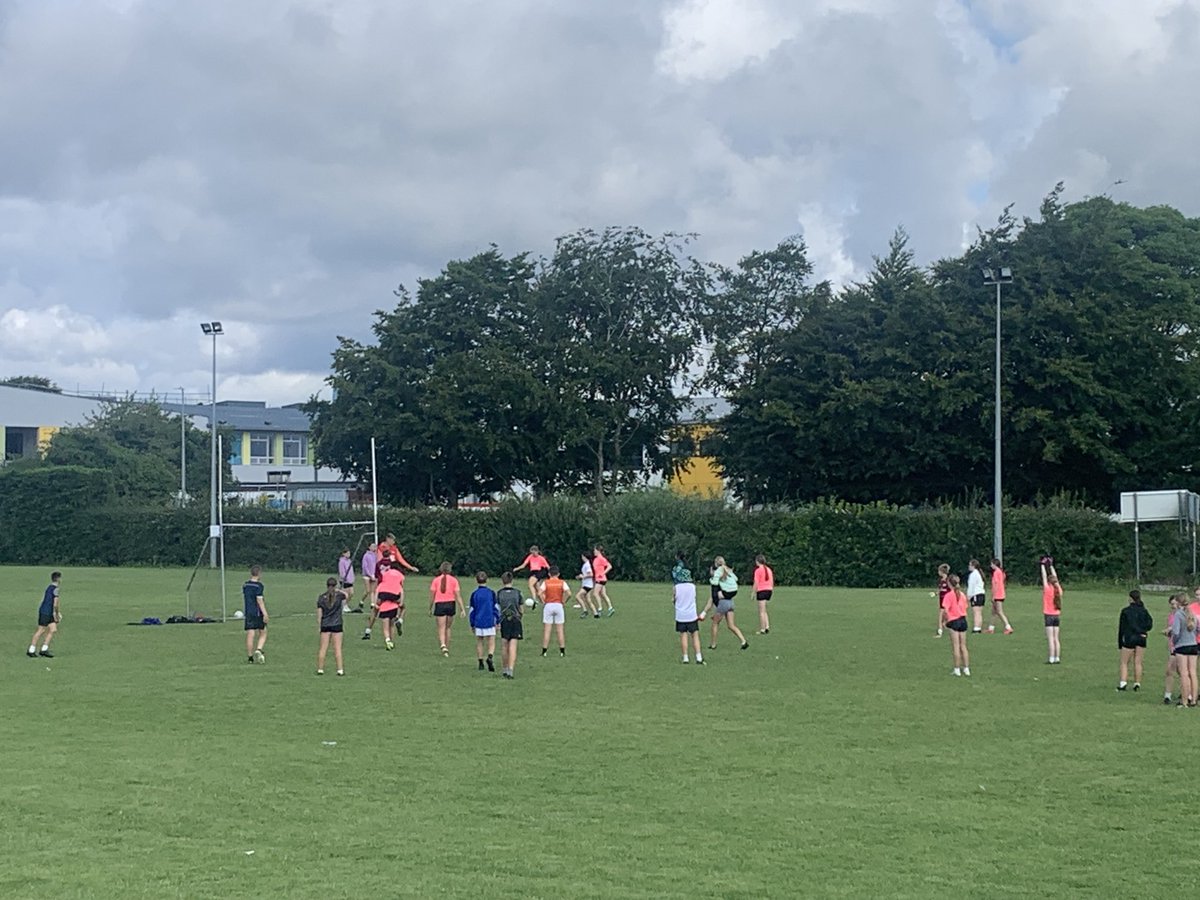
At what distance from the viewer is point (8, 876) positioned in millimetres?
10484

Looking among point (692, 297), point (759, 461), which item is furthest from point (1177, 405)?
point (692, 297)

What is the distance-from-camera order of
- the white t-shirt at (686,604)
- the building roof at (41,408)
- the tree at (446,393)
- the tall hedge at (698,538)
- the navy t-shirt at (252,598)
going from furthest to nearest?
the building roof at (41,408)
the tree at (446,393)
the tall hedge at (698,538)
the white t-shirt at (686,604)
the navy t-shirt at (252,598)

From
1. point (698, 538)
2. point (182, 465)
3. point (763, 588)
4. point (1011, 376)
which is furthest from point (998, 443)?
point (182, 465)

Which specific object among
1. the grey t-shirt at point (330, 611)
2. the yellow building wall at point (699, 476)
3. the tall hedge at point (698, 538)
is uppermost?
the yellow building wall at point (699, 476)

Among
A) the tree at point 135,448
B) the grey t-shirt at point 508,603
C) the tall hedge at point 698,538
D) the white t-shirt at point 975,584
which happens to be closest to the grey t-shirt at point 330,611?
the grey t-shirt at point 508,603

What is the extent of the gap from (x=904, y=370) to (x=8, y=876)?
51.9 metres

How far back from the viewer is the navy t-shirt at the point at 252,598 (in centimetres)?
2439

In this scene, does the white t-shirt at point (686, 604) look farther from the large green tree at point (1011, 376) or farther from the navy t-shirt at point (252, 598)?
the large green tree at point (1011, 376)

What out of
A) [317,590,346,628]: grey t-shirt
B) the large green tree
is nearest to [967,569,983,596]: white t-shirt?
[317,590,346,628]: grey t-shirt

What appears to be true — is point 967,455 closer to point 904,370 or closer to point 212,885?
point 904,370

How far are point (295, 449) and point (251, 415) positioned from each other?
9412mm

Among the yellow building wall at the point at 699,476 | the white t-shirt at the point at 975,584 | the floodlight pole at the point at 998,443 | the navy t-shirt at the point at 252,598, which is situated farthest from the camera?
the yellow building wall at the point at 699,476

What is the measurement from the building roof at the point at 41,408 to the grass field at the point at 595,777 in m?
80.8

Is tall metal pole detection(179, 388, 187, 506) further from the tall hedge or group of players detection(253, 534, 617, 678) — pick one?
group of players detection(253, 534, 617, 678)
